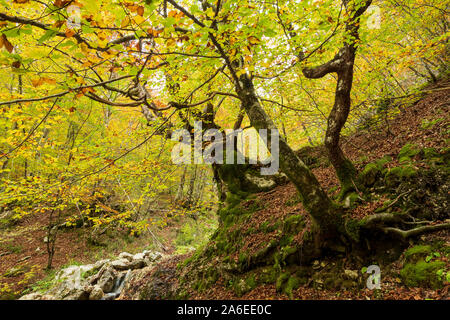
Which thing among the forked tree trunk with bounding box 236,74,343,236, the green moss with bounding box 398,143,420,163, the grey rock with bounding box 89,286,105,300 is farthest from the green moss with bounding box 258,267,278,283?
the grey rock with bounding box 89,286,105,300

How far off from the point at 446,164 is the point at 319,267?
2651mm

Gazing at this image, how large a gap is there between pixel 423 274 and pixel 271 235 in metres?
2.65

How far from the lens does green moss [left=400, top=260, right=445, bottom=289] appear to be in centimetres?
253

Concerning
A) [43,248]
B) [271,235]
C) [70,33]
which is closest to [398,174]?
[271,235]

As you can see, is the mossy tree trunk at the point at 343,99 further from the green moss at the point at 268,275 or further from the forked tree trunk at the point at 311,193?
the green moss at the point at 268,275

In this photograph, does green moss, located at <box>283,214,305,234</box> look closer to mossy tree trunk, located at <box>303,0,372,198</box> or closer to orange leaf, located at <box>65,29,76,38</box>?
mossy tree trunk, located at <box>303,0,372,198</box>

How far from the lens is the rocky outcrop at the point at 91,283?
269 inches

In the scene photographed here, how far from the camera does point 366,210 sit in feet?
12.1

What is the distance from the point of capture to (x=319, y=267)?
3.74m

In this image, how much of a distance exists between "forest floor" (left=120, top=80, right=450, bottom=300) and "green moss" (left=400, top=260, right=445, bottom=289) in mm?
55

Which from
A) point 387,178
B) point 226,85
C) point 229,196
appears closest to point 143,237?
point 229,196

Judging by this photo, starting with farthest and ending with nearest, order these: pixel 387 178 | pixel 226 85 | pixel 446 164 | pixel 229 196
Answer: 1. pixel 226 85
2. pixel 229 196
3. pixel 387 178
4. pixel 446 164

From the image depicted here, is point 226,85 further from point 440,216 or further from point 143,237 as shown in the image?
point 143,237

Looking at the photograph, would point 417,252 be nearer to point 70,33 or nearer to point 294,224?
point 294,224
